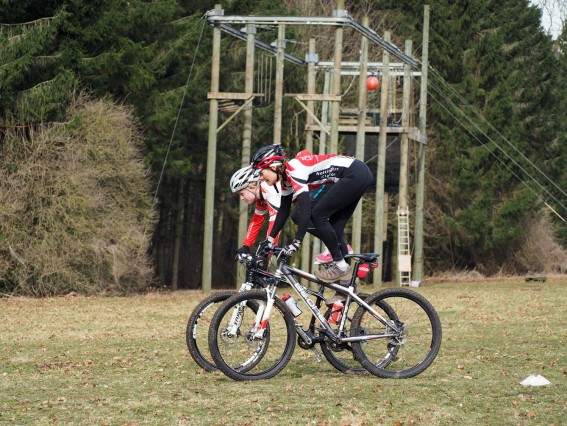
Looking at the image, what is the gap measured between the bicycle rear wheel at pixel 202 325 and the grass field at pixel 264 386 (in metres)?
0.14

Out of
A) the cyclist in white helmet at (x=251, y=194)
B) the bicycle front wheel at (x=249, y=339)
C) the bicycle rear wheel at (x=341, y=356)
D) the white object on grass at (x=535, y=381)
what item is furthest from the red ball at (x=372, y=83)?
the white object on grass at (x=535, y=381)

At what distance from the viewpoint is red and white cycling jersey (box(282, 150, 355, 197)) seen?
419 inches

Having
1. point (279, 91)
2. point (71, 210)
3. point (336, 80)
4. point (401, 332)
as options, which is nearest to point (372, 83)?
point (279, 91)

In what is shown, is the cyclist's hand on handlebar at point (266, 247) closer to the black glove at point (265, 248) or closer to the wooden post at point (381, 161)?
the black glove at point (265, 248)

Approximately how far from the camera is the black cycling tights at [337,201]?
1091 centimetres

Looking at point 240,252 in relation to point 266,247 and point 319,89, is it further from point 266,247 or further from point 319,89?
point 319,89

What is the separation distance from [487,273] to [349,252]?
4012 cm

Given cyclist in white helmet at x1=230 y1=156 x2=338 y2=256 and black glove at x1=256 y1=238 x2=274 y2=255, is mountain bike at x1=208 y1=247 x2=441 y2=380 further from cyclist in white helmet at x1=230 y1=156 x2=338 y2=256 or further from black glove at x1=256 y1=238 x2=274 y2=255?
cyclist in white helmet at x1=230 y1=156 x2=338 y2=256

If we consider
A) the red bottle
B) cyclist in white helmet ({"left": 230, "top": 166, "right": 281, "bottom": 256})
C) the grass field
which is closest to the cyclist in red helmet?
the red bottle

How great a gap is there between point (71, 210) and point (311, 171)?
19082 millimetres

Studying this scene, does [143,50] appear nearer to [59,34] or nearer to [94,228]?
[59,34]

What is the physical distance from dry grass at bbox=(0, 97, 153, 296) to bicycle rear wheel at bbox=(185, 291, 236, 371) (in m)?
18.4

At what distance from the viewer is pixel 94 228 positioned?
2972 centimetres

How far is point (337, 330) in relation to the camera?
35.4 feet
